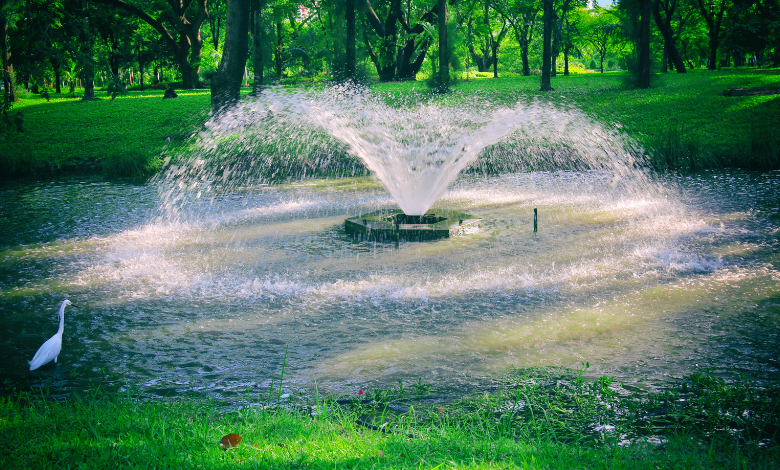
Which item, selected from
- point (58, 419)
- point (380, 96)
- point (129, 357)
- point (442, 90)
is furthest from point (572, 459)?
point (442, 90)

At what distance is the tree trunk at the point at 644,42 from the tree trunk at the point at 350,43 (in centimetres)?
1195

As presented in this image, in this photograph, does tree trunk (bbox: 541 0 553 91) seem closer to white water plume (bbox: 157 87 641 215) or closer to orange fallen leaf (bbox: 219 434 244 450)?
white water plume (bbox: 157 87 641 215)

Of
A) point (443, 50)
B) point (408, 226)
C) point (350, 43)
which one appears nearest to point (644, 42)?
point (443, 50)

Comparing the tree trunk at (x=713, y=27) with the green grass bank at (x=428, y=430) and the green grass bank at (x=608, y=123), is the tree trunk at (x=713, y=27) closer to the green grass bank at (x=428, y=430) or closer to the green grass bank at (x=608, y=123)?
the green grass bank at (x=608, y=123)

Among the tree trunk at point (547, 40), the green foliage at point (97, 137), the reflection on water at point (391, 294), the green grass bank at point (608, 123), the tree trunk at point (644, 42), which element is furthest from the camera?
the tree trunk at point (547, 40)

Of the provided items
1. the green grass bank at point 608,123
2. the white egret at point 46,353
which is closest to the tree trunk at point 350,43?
the green grass bank at point 608,123

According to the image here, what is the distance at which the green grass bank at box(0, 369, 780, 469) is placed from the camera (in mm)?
3045

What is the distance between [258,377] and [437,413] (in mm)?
1563

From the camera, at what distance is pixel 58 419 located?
357cm

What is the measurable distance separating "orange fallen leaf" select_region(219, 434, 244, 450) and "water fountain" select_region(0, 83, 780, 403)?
99cm

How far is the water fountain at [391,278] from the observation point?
4.92 meters

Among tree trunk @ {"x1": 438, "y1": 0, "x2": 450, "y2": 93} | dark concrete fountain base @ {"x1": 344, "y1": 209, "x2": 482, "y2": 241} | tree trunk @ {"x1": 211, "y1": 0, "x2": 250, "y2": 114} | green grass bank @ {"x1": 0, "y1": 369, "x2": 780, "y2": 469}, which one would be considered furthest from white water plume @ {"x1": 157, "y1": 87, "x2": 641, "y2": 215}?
green grass bank @ {"x1": 0, "y1": 369, "x2": 780, "y2": 469}

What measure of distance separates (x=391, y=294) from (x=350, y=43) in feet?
69.4

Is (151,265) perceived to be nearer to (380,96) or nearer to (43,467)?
(43,467)
